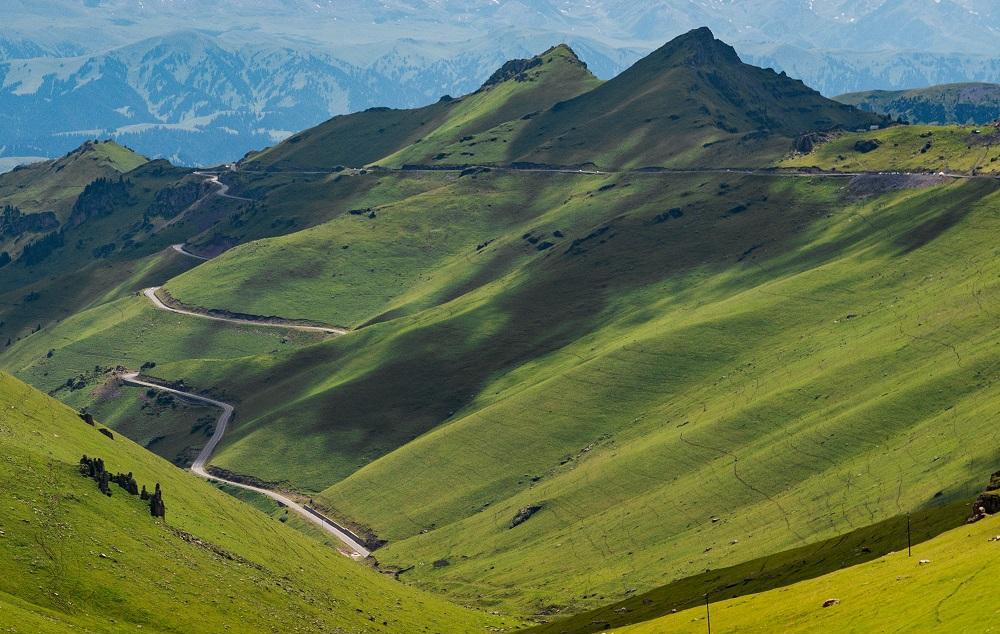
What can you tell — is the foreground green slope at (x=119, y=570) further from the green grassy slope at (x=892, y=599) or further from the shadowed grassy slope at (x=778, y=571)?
the green grassy slope at (x=892, y=599)

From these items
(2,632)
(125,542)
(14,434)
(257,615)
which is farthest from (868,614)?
(14,434)

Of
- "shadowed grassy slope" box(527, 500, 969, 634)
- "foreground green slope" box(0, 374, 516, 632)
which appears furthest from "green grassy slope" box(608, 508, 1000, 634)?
"foreground green slope" box(0, 374, 516, 632)

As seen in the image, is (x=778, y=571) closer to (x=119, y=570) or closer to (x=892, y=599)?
(x=892, y=599)

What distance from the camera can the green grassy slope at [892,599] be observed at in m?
97.8

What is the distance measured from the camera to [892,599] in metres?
108

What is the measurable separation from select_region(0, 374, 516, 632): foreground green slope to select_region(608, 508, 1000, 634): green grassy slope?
4763 centimetres

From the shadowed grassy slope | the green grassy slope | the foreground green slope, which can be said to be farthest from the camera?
the shadowed grassy slope

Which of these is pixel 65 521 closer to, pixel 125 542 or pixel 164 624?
pixel 125 542

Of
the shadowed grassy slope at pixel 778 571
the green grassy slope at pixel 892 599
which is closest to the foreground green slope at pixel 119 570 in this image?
the shadowed grassy slope at pixel 778 571

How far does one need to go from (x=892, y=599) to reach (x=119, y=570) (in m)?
85.8

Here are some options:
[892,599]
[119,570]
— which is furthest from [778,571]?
[119,570]

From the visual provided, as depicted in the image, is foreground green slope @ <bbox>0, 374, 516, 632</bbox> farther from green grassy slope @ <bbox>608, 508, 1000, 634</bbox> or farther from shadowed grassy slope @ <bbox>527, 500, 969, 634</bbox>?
green grassy slope @ <bbox>608, 508, 1000, 634</bbox>

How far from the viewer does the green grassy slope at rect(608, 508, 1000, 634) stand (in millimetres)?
97750

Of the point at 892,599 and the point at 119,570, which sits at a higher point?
the point at 119,570
